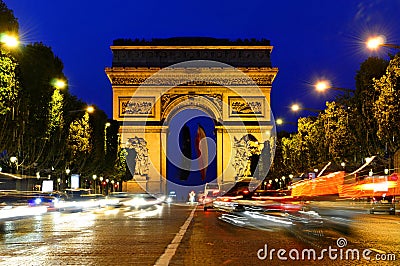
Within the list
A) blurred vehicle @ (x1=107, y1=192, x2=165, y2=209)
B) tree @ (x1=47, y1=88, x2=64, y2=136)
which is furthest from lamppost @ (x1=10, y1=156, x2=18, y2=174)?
blurred vehicle @ (x1=107, y1=192, x2=165, y2=209)

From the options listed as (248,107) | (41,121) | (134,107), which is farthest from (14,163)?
(248,107)

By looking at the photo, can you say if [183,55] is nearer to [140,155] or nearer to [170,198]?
[140,155]

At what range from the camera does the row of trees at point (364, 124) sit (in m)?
35.5

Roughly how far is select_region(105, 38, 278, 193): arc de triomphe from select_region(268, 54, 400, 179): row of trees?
18959mm

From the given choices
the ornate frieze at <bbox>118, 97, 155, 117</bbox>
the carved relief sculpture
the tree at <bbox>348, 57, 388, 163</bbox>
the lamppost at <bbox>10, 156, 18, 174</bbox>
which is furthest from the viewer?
the ornate frieze at <bbox>118, 97, 155, 117</bbox>

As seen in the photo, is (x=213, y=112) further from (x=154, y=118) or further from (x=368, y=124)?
(x=368, y=124)

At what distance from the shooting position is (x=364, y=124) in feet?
141

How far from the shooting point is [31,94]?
1703 inches

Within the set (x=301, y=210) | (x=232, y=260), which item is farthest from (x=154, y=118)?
(x=232, y=260)

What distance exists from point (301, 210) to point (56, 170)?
4074cm

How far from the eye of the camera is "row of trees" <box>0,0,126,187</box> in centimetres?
3812

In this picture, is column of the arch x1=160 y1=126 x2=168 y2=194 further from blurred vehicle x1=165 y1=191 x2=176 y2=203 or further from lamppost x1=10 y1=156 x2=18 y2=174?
lamppost x1=10 y1=156 x2=18 y2=174

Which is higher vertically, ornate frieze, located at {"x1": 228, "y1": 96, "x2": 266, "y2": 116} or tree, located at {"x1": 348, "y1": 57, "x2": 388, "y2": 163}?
ornate frieze, located at {"x1": 228, "y1": 96, "x2": 266, "y2": 116}

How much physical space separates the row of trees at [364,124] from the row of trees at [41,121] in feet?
60.8
